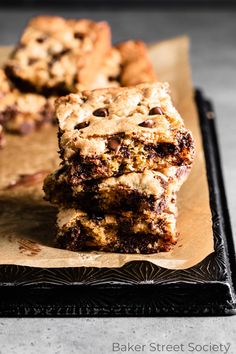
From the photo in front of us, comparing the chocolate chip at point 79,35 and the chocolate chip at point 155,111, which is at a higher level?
the chocolate chip at point 79,35

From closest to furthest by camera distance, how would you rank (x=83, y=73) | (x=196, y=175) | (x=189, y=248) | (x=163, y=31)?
(x=189, y=248) < (x=196, y=175) < (x=83, y=73) < (x=163, y=31)

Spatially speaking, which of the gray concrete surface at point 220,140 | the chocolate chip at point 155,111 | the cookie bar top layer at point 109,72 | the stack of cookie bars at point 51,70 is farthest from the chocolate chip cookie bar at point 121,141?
the cookie bar top layer at point 109,72

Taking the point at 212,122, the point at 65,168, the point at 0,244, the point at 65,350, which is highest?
the point at 212,122

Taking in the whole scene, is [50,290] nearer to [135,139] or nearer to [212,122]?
[135,139]

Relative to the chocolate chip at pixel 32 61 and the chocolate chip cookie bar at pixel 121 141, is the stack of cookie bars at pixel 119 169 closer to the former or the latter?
the chocolate chip cookie bar at pixel 121 141

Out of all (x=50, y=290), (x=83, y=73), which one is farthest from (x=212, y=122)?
(x=50, y=290)

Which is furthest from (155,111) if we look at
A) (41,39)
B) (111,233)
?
(41,39)
